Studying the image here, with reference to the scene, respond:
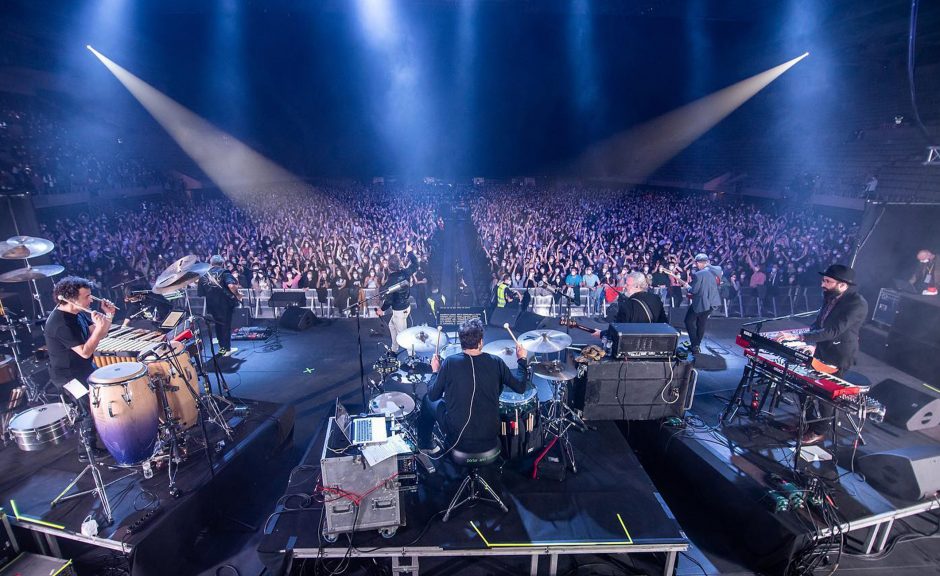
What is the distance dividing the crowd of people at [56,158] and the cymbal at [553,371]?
14357 millimetres

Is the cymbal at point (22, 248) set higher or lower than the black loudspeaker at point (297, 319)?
higher

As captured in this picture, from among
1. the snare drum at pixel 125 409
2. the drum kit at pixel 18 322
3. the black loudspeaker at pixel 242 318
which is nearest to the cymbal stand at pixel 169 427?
the snare drum at pixel 125 409

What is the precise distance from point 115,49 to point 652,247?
3014 centimetres

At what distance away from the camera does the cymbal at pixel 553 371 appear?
432cm

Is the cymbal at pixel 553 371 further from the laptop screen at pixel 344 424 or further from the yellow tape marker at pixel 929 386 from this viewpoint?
the yellow tape marker at pixel 929 386

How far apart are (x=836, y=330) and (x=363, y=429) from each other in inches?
184

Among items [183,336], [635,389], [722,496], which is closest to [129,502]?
[183,336]

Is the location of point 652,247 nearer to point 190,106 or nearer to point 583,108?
point 583,108

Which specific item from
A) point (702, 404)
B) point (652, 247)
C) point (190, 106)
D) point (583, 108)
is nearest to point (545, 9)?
point (583, 108)

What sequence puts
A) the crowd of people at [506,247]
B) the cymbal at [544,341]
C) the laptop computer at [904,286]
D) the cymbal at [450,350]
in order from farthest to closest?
the crowd of people at [506,247] → the laptop computer at [904,286] → the cymbal at [450,350] → the cymbal at [544,341]

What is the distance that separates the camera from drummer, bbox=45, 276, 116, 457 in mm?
4234

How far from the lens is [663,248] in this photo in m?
11.0

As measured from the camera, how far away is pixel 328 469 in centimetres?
315

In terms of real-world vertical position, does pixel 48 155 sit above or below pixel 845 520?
above
